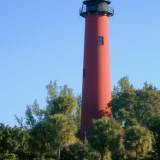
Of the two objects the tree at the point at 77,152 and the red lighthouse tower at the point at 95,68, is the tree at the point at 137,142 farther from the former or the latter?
the red lighthouse tower at the point at 95,68

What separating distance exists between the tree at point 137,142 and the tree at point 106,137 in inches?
32.1

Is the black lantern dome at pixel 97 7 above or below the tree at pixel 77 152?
above

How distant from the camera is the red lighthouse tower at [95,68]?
69.2m

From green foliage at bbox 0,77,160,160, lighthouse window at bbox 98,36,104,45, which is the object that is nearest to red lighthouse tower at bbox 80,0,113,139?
lighthouse window at bbox 98,36,104,45

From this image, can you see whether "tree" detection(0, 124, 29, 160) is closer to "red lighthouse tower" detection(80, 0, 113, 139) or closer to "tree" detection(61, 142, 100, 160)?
"tree" detection(61, 142, 100, 160)

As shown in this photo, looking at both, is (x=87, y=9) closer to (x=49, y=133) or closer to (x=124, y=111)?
(x=124, y=111)

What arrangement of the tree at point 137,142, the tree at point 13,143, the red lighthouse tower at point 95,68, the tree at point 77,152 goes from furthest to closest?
the red lighthouse tower at point 95,68 < the tree at point 137,142 < the tree at point 77,152 < the tree at point 13,143

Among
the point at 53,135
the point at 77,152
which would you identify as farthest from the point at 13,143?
the point at 77,152

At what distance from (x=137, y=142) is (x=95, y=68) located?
1247 centimetres

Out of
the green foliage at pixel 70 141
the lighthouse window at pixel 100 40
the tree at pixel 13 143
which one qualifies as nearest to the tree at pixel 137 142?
the green foliage at pixel 70 141

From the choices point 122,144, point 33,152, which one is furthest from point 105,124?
point 33,152

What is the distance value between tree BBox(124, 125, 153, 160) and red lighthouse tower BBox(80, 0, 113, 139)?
29.3 ft

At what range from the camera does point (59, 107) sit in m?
63.2

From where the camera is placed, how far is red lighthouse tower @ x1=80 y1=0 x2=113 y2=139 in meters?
69.2
